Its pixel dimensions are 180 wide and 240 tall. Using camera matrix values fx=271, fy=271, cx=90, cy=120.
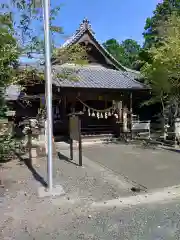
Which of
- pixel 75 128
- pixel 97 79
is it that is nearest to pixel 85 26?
pixel 97 79

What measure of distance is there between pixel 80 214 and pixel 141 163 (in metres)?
4.40

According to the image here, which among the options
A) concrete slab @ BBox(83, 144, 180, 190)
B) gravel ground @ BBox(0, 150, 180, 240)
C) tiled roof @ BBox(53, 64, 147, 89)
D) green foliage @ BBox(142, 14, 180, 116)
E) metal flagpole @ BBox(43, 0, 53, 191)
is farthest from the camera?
tiled roof @ BBox(53, 64, 147, 89)

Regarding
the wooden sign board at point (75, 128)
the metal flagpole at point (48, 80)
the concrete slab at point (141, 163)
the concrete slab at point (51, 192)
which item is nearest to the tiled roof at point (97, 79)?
the concrete slab at point (141, 163)

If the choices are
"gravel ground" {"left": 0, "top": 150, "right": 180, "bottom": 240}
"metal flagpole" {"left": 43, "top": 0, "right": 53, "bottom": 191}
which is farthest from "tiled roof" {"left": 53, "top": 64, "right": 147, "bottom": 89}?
"gravel ground" {"left": 0, "top": 150, "right": 180, "bottom": 240}

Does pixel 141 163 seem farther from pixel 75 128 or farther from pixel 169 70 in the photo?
pixel 169 70

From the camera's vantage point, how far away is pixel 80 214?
16.0 ft

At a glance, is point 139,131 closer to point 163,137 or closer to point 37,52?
point 163,137

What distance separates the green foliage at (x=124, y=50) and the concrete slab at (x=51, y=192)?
39.5 metres

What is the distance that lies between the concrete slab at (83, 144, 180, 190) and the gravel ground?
67 centimetres

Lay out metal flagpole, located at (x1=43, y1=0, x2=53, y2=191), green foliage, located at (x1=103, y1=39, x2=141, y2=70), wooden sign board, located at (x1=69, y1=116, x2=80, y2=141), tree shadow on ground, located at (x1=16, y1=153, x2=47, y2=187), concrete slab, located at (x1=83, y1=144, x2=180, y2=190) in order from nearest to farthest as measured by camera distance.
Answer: metal flagpole, located at (x1=43, y1=0, x2=53, y2=191)
tree shadow on ground, located at (x1=16, y1=153, x2=47, y2=187)
concrete slab, located at (x1=83, y1=144, x2=180, y2=190)
wooden sign board, located at (x1=69, y1=116, x2=80, y2=141)
green foliage, located at (x1=103, y1=39, x2=141, y2=70)

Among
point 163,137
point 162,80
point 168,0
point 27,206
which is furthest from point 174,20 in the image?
point 168,0

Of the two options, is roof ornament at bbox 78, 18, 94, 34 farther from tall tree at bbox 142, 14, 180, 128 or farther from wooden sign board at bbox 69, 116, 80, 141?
wooden sign board at bbox 69, 116, 80, 141

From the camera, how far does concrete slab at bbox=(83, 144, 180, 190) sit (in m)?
6.94

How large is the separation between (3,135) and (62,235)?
5.42 m
